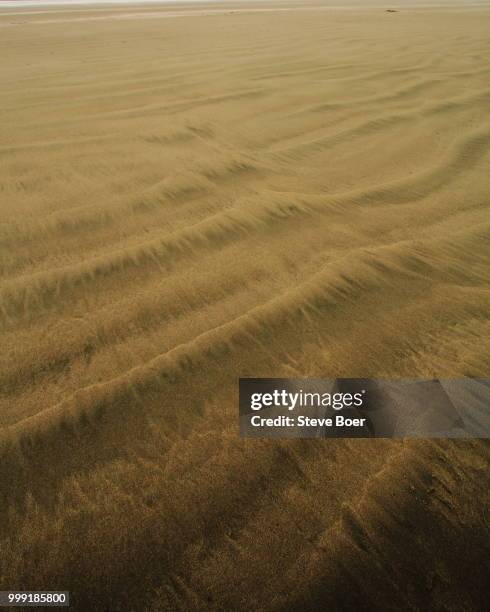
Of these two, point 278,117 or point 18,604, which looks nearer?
point 18,604

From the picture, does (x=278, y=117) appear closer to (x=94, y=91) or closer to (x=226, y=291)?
(x=94, y=91)

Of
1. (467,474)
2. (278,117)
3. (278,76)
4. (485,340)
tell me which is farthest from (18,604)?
(278,76)

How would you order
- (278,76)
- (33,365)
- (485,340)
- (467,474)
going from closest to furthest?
(467,474)
(33,365)
(485,340)
(278,76)

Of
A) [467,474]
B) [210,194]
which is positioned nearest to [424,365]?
[467,474]

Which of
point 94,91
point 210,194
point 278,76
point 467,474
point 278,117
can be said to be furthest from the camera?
point 278,76

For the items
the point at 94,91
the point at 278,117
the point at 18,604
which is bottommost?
the point at 18,604

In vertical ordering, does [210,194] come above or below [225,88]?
below
